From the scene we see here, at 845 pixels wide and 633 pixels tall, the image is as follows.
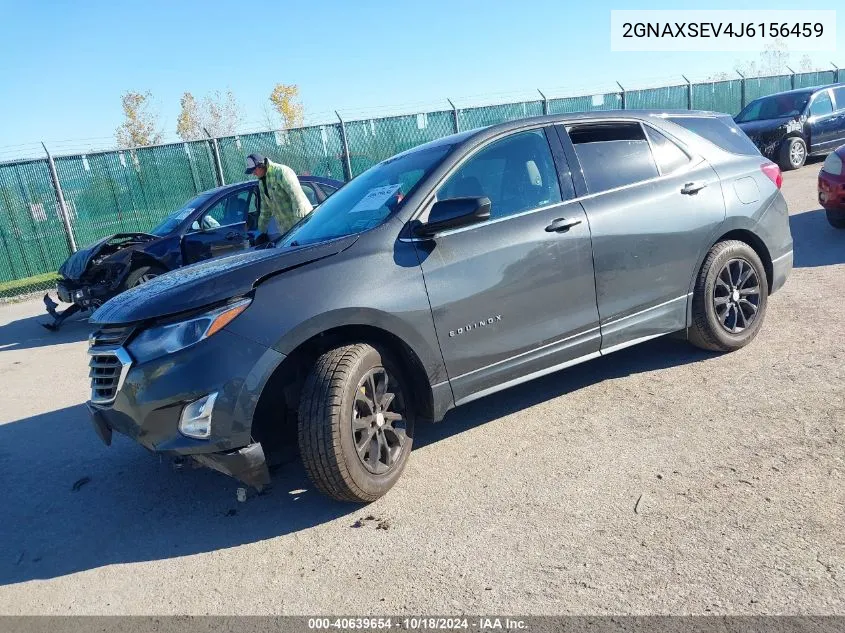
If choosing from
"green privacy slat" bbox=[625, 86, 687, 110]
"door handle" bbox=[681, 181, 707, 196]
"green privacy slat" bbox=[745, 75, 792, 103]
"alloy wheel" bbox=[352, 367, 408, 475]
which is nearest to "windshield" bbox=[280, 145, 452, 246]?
"alloy wheel" bbox=[352, 367, 408, 475]

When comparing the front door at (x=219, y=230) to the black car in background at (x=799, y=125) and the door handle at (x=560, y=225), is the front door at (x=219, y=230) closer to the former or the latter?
the door handle at (x=560, y=225)

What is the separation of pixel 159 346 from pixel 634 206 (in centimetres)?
296

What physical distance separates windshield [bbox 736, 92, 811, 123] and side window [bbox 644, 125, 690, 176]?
12.1m

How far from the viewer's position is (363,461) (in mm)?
3277

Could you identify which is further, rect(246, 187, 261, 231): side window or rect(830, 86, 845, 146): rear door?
rect(830, 86, 845, 146): rear door

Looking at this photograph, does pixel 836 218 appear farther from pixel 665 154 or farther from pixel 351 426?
pixel 351 426

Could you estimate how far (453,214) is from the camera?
340 centimetres

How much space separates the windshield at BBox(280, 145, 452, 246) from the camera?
375 cm

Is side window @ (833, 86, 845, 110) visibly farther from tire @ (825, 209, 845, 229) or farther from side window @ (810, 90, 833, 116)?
tire @ (825, 209, 845, 229)

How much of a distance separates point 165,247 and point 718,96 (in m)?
20.7

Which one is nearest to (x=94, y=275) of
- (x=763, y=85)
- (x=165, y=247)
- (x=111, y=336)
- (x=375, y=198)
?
(x=165, y=247)

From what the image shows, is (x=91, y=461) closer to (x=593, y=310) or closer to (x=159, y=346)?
(x=159, y=346)

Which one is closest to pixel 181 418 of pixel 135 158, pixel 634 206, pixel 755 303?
pixel 634 206

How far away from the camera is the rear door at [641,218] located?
4090 mm
